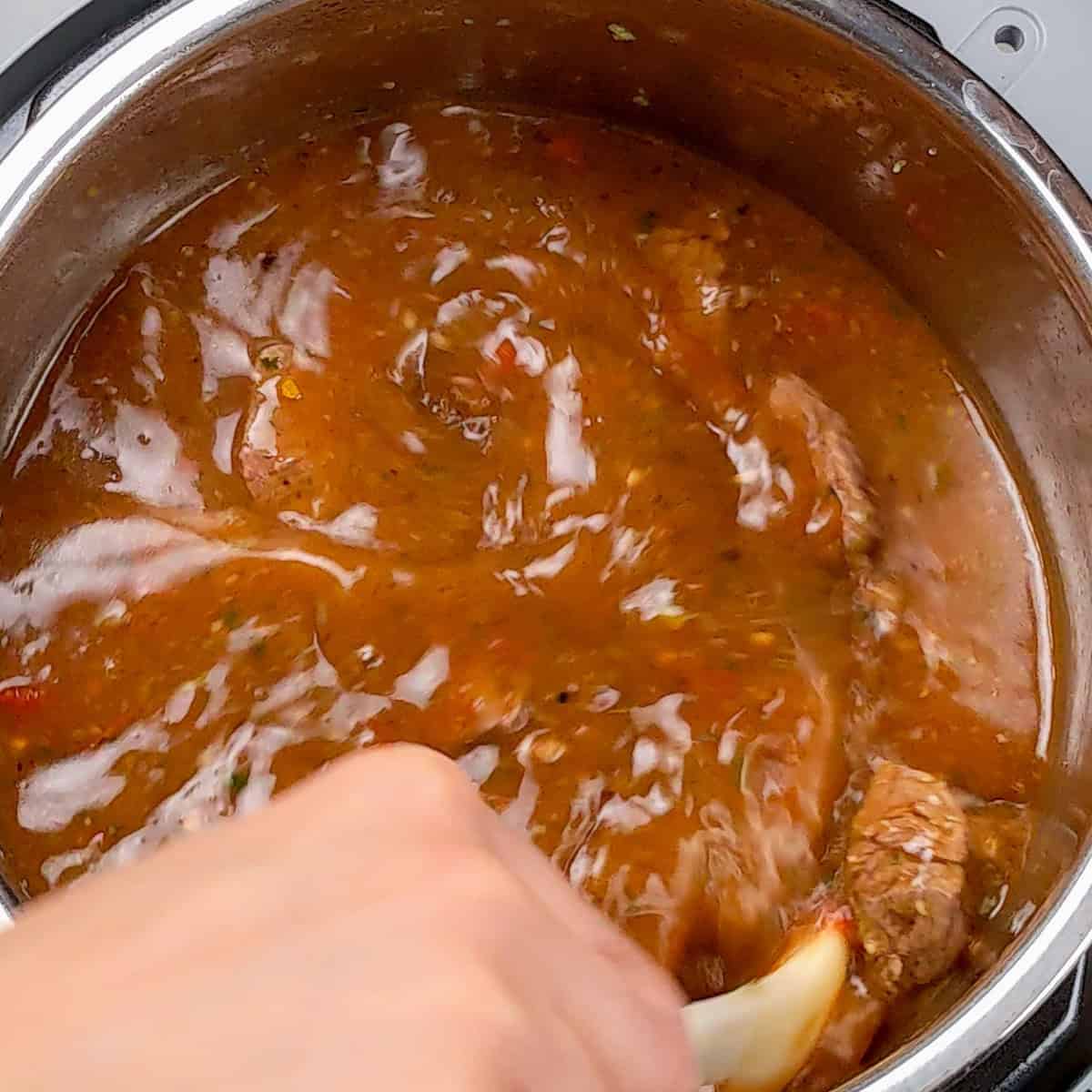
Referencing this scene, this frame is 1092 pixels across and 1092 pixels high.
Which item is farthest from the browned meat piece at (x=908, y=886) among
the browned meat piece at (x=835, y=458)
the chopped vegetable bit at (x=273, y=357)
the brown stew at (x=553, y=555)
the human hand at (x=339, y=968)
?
the chopped vegetable bit at (x=273, y=357)

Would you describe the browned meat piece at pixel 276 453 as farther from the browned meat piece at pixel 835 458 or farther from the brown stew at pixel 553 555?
the browned meat piece at pixel 835 458

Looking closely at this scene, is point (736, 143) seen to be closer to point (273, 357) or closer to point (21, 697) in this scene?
point (273, 357)

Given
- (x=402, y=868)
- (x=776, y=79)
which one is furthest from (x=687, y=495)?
(x=402, y=868)

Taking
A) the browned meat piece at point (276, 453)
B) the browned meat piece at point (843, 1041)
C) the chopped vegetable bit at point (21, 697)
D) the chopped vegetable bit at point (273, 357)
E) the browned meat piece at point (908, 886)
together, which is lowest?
the browned meat piece at point (843, 1041)

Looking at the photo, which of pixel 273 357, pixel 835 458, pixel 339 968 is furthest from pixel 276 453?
pixel 339 968

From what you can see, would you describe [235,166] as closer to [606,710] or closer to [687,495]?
[687,495]
